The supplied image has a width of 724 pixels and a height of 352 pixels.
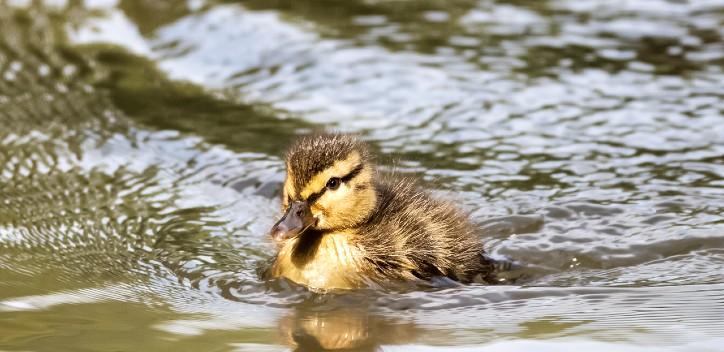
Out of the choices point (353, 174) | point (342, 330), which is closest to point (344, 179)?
point (353, 174)

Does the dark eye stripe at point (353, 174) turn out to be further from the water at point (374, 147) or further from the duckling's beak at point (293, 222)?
the water at point (374, 147)

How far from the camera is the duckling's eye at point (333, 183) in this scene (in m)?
4.77

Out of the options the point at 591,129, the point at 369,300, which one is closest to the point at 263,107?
the point at 591,129

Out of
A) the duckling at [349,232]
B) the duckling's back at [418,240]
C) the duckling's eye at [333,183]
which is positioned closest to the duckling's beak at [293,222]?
the duckling at [349,232]

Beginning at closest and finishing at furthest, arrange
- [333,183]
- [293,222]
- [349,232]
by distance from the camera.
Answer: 1. [293,222]
2. [333,183]
3. [349,232]

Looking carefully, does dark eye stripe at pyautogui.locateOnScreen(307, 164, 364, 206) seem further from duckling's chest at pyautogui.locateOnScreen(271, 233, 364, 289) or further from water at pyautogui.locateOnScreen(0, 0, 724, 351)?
water at pyautogui.locateOnScreen(0, 0, 724, 351)

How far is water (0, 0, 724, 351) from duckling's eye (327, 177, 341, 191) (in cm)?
44

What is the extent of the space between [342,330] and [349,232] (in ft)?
2.13

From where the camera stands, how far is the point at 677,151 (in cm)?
644

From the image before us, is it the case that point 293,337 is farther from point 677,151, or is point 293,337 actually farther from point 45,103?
point 45,103

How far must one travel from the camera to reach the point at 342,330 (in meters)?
4.35

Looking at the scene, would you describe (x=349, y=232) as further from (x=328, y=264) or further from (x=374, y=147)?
(x=374, y=147)

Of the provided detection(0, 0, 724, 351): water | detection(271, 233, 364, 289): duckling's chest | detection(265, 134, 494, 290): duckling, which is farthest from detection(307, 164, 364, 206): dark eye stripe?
detection(0, 0, 724, 351): water

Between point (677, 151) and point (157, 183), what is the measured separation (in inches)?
110
